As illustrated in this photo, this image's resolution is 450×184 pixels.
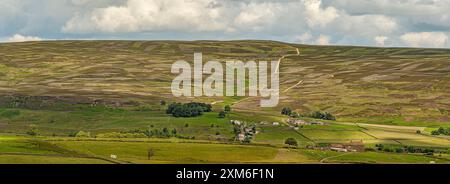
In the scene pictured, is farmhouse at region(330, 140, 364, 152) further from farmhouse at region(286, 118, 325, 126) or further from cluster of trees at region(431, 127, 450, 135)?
cluster of trees at region(431, 127, 450, 135)

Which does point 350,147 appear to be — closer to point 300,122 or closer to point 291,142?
point 291,142

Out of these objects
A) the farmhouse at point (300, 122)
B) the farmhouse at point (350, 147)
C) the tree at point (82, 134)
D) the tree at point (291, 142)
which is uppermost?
the farmhouse at point (300, 122)

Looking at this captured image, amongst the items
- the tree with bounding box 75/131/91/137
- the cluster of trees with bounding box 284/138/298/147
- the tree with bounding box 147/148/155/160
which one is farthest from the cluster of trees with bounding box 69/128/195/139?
the tree with bounding box 147/148/155/160

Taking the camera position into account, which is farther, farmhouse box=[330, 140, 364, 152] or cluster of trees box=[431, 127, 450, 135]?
cluster of trees box=[431, 127, 450, 135]

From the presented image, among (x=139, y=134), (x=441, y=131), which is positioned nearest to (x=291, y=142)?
(x=139, y=134)

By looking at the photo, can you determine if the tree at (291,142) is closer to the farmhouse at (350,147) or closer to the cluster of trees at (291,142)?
Result: the cluster of trees at (291,142)

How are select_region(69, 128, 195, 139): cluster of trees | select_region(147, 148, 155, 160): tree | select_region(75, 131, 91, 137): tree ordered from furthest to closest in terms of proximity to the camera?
select_region(75, 131, 91, 137): tree
select_region(69, 128, 195, 139): cluster of trees
select_region(147, 148, 155, 160): tree

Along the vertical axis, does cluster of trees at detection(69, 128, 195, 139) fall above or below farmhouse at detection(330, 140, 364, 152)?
above

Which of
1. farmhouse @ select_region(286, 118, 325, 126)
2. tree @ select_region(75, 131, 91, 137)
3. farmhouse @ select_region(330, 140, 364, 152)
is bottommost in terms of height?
farmhouse @ select_region(330, 140, 364, 152)

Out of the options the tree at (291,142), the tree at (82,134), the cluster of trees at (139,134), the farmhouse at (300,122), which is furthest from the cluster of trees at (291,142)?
the tree at (82,134)

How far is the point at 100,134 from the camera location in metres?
169
